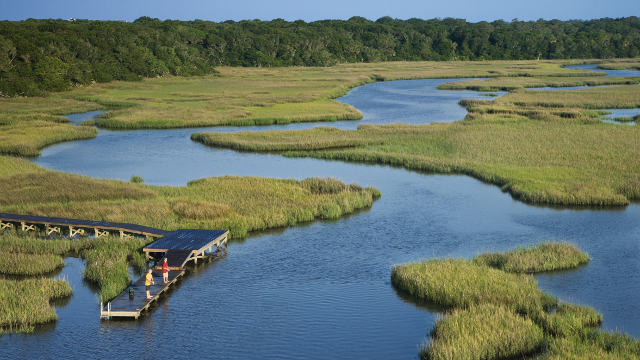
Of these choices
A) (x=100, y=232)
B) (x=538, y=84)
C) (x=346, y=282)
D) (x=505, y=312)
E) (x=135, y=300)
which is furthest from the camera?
(x=538, y=84)

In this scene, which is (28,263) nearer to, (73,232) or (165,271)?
(73,232)

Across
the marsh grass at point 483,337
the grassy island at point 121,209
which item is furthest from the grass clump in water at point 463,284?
the grassy island at point 121,209

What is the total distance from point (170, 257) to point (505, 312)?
1463 cm

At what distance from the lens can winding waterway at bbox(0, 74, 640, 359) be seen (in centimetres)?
2067

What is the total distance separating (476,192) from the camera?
143ft

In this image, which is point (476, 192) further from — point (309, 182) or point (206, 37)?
point (206, 37)

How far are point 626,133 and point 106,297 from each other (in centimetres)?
5564

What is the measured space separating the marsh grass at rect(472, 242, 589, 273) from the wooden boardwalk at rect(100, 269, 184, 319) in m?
13.8

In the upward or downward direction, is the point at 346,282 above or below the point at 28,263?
below

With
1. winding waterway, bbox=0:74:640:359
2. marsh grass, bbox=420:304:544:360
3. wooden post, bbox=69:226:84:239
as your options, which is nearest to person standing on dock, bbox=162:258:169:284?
→ winding waterway, bbox=0:74:640:359

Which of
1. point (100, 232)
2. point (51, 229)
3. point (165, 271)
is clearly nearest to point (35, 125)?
point (51, 229)

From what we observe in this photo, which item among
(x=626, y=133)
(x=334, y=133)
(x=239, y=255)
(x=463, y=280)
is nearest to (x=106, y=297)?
(x=239, y=255)

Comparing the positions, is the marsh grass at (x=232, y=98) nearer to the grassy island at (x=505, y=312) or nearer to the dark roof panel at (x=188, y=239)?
the dark roof panel at (x=188, y=239)

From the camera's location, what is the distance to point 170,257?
91.1 ft
